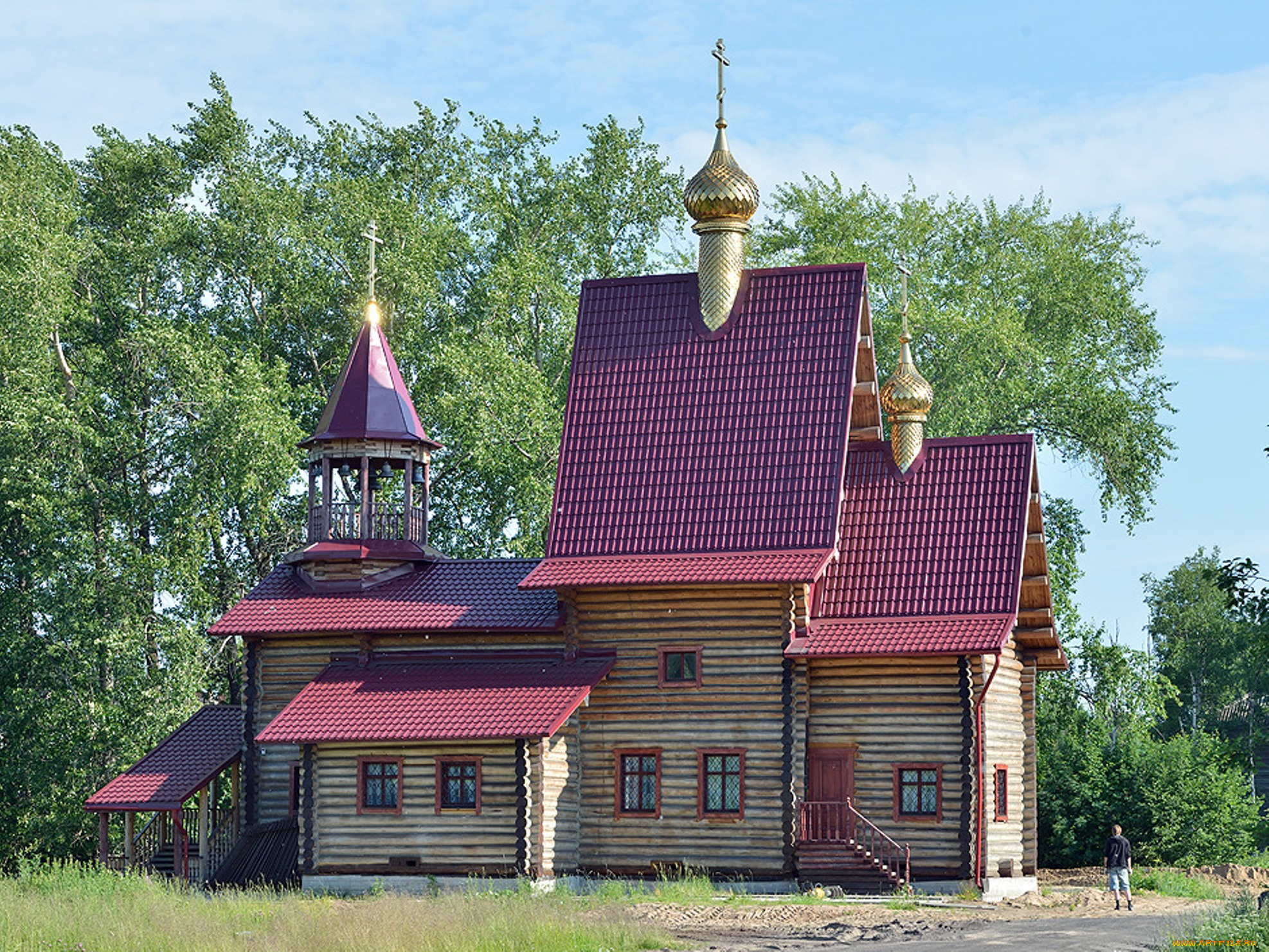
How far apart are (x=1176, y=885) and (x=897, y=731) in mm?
5994

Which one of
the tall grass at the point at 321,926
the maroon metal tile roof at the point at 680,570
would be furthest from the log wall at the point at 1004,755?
the tall grass at the point at 321,926

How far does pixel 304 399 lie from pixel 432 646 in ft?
47.8

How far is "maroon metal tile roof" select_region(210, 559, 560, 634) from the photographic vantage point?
32156mm

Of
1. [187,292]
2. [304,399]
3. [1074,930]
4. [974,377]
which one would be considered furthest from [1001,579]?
[187,292]

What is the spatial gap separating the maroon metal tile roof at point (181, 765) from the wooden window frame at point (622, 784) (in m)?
7.26

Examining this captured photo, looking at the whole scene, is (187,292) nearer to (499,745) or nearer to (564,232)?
(564,232)

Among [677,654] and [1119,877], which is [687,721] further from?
→ [1119,877]

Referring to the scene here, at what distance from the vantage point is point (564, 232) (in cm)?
5109

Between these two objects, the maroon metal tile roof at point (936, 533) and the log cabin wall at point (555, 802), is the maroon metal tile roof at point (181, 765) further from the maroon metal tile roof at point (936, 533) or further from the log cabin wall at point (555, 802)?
the maroon metal tile roof at point (936, 533)

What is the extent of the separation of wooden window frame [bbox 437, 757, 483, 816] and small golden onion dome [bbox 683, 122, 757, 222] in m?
10.5

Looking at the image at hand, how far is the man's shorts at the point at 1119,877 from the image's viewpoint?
91.2ft

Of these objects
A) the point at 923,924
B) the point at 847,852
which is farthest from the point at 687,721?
the point at 923,924

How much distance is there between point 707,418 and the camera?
1267 inches

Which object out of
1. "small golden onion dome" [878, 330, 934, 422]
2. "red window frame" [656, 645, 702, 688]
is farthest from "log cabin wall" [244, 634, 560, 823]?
"small golden onion dome" [878, 330, 934, 422]
